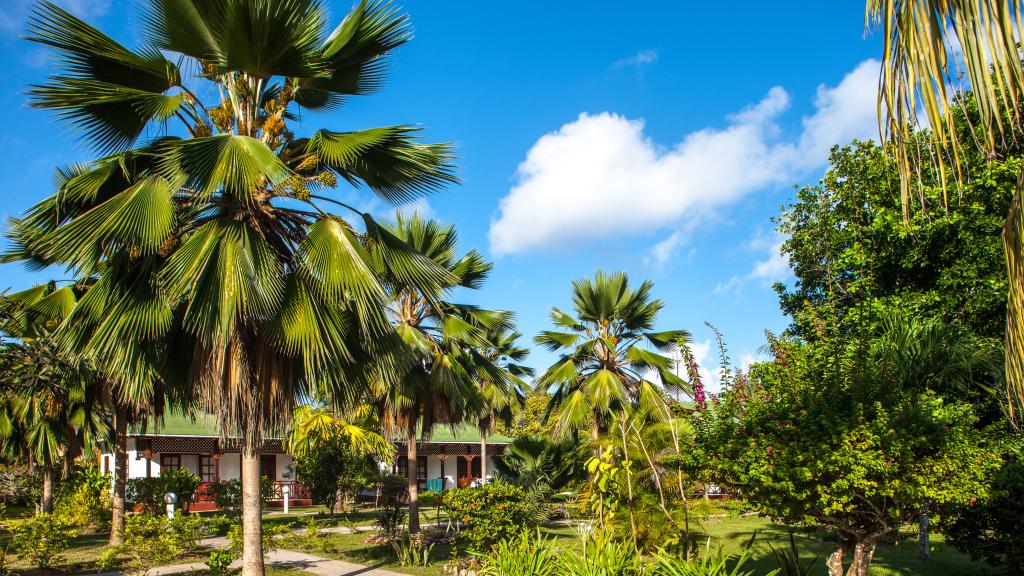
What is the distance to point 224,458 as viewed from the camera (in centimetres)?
2872

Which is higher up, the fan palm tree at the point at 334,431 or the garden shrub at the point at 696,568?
the fan palm tree at the point at 334,431

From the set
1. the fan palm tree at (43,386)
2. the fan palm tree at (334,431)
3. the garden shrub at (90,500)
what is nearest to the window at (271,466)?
the garden shrub at (90,500)

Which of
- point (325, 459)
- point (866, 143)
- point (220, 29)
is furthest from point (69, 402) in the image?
point (866, 143)

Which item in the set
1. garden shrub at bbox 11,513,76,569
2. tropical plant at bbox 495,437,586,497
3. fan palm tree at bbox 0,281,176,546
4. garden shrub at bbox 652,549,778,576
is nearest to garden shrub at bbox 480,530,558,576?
garden shrub at bbox 652,549,778,576

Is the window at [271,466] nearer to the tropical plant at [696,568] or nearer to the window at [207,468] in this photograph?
the window at [207,468]

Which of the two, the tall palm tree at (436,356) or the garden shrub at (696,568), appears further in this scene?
the tall palm tree at (436,356)

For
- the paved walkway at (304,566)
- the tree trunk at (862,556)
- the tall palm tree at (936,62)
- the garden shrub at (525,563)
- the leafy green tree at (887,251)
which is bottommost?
the paved walkway at (304,566)

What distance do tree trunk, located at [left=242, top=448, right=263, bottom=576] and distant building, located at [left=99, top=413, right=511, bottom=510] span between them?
443 inches

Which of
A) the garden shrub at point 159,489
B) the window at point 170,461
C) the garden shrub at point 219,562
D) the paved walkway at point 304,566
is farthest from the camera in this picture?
the window at point 170,461

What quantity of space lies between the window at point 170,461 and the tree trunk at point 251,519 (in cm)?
2247

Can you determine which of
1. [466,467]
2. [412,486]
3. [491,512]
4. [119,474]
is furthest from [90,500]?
[466,467]

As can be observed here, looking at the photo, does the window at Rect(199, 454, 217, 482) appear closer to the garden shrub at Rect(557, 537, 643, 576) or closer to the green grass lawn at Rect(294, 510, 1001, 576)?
the green grass lawn at Rect(294, 510, 1001, 576)

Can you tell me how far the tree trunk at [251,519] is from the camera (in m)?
7.75

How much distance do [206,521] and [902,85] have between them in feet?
46.8
